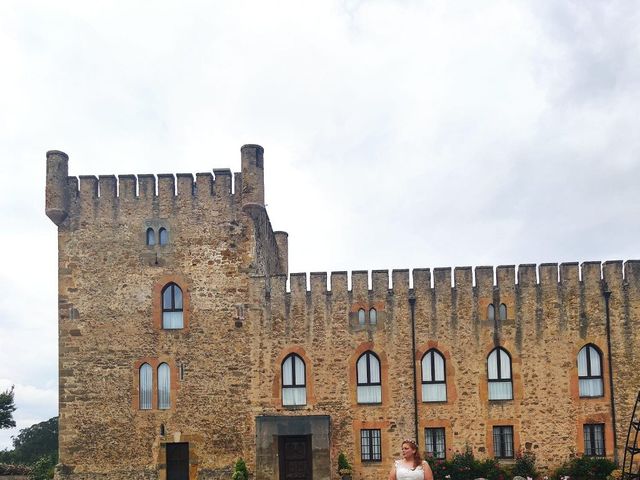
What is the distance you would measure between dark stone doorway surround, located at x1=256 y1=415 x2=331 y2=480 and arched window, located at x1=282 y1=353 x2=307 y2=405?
74 cm

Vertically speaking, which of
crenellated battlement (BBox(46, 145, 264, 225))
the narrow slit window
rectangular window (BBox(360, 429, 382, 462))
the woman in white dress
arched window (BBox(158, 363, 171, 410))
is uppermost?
crenellated battlement (BBox(46, 145, 264, 225))

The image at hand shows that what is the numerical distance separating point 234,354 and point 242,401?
1.77 m

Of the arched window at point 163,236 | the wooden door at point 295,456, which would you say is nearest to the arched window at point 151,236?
the arched window at point 163,236

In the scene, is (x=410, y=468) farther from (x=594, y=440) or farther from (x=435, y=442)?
(x=594, y=440)

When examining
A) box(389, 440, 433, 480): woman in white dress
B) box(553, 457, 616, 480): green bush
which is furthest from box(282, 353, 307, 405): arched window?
box(389, 440, 433, 480): woman in white dress

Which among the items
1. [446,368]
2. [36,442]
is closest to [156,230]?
[446,368]

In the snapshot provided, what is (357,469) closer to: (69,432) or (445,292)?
(445,292)

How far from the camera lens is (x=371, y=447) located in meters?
30.7

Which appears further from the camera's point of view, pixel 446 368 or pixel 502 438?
pixel 446 368

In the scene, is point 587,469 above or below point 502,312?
below

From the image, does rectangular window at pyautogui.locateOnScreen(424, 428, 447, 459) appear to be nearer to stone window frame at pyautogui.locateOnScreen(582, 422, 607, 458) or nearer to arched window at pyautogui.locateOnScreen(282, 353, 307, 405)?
arched window at pyautogui.locateOnScreen(282, 353, 307, 405)

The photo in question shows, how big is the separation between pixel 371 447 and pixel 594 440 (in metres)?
8.19

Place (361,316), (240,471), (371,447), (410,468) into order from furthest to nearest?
(361,316) < (371,447) < (240,471) < (410,468)

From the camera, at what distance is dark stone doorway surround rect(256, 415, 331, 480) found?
30062 mm
